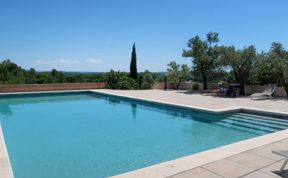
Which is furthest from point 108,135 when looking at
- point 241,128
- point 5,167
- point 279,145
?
point 279,145

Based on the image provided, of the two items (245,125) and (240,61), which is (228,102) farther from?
(240,61)

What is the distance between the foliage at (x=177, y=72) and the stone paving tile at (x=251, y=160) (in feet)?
46.9

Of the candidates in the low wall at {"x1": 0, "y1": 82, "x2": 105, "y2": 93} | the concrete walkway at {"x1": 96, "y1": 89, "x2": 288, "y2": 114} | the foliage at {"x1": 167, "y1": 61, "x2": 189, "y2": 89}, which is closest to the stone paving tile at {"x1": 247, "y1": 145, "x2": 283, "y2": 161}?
the concrete walkway at {"x1": 96, "y1": 89, "x2": 288, "y2": 114}

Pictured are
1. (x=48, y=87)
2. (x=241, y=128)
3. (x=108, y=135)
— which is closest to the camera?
(x=108, y=135)

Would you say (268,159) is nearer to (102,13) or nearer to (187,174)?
(187,174)

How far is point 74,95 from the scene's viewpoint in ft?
56.1

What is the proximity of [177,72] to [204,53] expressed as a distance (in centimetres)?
271

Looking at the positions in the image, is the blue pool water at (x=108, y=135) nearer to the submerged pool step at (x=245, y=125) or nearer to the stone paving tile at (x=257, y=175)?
the submerged pool step at (x=245, y=125)

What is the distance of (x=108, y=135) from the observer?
7.41m

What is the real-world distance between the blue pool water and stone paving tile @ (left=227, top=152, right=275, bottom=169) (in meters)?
1.58

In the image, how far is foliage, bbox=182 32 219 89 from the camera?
54.2 ft

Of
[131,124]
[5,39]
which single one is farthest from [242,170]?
[5,39]

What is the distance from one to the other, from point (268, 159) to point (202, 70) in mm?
13109

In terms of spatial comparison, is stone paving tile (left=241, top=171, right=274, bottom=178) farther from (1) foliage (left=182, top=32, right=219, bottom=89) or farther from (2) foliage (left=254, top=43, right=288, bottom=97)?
(1) foliage (left=182, top=32, right=219, bottom=89)
